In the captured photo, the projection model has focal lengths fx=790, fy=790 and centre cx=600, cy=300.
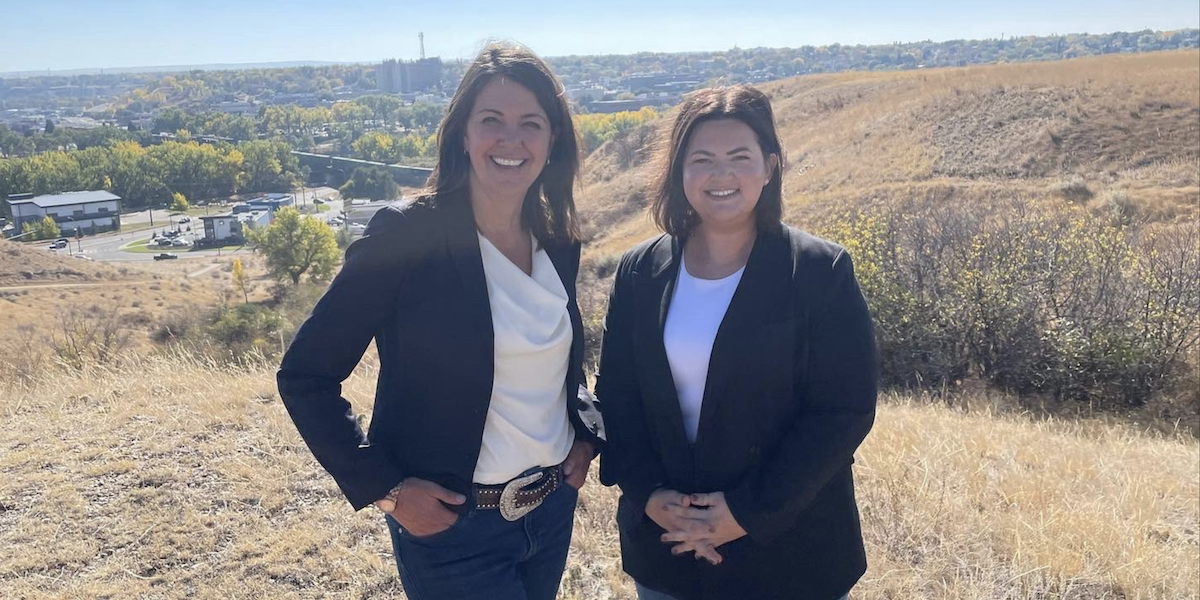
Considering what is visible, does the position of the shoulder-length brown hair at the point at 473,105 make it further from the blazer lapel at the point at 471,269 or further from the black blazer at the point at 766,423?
the black blazer at the point at 766,423

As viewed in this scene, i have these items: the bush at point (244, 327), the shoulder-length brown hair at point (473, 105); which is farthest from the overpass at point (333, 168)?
the shoulder-length brown hair at point (473, 105)

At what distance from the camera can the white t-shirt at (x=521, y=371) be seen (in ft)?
6.38

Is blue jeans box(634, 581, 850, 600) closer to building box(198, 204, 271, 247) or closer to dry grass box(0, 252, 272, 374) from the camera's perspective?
dry grass box(0, 252, 272, 374)

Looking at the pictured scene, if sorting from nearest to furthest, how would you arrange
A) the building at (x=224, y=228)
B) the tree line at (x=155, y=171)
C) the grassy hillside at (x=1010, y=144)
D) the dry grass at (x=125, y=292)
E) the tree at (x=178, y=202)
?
the grassy hillside at (x=1010, y=144) < the dry grass at (x=125, y=292) < the tree line at (x=155, y=171) < the tree at (x=178, y=202) < the building at (x=224, y=228)

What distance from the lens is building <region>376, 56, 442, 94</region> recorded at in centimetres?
14988

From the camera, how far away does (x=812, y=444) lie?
5.91 feet

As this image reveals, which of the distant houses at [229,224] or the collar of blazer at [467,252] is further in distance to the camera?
the distant houses at [229,224]

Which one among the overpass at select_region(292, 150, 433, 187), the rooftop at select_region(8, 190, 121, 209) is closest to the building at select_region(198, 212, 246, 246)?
the rooftop at select_region(8, 190, 121, 209)

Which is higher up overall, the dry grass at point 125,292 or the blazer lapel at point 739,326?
the blazer lapel at point 739,326

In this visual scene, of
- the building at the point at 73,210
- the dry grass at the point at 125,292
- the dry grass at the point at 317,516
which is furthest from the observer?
the building at the point at 73,210

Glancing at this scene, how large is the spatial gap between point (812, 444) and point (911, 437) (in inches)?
148

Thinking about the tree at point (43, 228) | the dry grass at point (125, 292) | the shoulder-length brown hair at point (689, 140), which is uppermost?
the shoulder-length brown hair at point (689, 140)

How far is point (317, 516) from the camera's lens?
385cm

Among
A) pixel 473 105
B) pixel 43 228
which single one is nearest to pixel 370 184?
pixel 43 228
